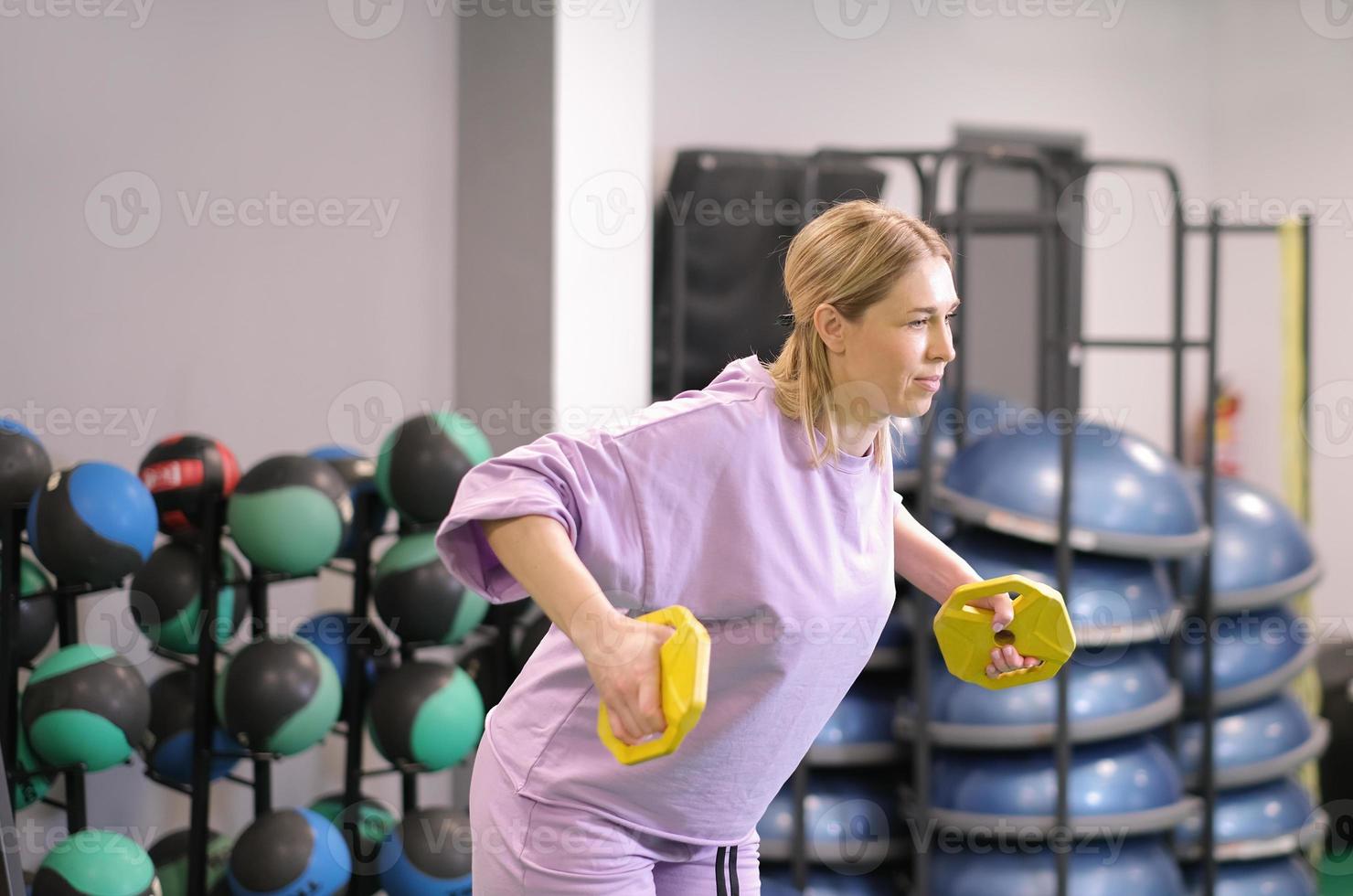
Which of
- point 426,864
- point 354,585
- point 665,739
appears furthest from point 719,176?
point 665,739

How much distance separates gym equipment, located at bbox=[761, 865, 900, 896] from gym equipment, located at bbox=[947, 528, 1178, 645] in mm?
654

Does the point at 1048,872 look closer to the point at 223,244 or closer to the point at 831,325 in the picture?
the point at 831,325

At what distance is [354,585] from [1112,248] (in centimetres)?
335

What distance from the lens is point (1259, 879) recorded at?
128 inches

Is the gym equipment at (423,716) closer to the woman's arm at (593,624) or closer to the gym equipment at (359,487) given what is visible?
the gym equipment at (359,487)

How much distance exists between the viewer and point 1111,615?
A: 2.99m

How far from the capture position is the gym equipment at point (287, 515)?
2518 millimetres

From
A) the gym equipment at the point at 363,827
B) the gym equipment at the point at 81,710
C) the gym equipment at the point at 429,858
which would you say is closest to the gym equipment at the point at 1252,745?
the gym equipment at the point at 429,858

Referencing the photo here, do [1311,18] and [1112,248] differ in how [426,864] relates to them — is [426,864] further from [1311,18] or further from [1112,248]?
[1311,18]

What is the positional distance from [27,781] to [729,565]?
1620 mm

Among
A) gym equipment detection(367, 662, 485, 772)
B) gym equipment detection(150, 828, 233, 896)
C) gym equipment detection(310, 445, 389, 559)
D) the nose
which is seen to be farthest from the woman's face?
gym equipment detection(150, 828, 233, 896)

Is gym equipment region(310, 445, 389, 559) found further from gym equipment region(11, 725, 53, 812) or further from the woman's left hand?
the woman's left hand

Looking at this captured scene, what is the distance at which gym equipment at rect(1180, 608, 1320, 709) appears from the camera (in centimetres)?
324

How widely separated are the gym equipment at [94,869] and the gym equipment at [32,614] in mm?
374
